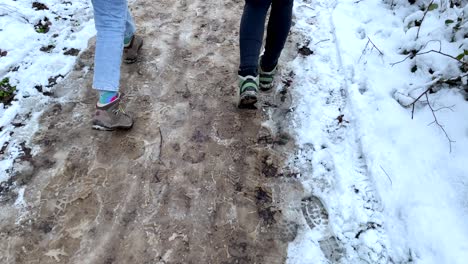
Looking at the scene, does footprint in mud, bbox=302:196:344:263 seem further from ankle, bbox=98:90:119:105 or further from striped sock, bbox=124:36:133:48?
striped sock, bbox=124:36:133:48

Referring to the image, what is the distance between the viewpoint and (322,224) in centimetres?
217

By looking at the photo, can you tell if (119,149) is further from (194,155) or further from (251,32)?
(251,32)

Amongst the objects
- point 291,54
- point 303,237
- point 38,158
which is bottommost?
point 38,158

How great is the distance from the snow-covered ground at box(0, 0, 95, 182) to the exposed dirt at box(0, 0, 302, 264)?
0.12 meters

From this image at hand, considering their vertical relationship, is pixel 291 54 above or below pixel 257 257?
above

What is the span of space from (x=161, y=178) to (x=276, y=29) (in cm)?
135

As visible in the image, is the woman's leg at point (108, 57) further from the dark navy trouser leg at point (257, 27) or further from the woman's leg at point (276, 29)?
the woman's leg at point (276, 29)

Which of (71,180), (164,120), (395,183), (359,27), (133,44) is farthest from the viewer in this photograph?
(359,27)

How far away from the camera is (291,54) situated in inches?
134

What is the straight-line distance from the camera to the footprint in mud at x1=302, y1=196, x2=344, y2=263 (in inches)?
79.7

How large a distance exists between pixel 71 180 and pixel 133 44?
4.72 ft

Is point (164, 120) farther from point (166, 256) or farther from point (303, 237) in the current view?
point (303, 237)

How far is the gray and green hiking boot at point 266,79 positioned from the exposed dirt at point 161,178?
3.7 inches

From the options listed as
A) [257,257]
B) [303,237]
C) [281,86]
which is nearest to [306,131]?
[281,86]
